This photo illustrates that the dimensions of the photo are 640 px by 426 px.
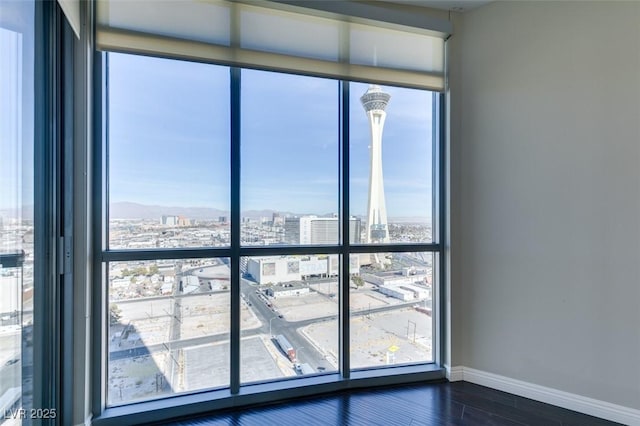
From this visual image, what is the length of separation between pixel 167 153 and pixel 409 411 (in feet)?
7.74

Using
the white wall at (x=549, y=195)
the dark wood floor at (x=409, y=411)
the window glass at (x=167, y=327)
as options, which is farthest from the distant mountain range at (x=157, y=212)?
the white wall at (x=549, y=195)

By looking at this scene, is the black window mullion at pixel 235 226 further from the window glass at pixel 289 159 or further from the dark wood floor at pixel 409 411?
the dark wood floor at pixel 409 411

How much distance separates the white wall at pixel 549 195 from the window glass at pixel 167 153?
5.99 feet

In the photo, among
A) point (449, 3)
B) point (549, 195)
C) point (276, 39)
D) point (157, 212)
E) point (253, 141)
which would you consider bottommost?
point (157, 212)

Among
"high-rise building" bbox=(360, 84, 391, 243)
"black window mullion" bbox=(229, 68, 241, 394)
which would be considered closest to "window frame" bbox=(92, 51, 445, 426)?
"black window mullion" bbox=(229, 68, 241, 394)

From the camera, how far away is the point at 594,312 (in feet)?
7.00

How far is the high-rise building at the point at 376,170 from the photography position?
2566mm

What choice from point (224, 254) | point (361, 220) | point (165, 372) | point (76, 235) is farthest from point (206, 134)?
point (165, 372)

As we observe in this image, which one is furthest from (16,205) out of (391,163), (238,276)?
(391,163)

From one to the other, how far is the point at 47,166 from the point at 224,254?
3.53ft

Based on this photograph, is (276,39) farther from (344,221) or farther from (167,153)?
(344,221)

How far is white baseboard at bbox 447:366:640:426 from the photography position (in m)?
2.04

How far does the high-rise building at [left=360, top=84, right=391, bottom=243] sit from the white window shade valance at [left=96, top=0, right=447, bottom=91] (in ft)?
0.54

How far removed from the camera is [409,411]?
218 cm
